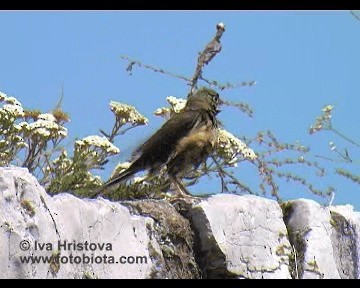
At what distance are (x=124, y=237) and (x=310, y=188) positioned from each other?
1.93 m

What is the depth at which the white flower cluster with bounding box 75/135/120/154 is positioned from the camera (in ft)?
18.4

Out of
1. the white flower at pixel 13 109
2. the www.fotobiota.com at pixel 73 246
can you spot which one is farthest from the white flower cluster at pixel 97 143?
the www.fotobiota.com at pixel 73 246

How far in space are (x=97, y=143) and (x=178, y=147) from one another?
26.1 inches

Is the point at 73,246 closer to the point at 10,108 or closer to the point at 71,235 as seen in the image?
the point at 71,235

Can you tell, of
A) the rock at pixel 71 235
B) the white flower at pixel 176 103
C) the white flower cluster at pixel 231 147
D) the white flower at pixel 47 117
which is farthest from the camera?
the white flower at pixel 176 103

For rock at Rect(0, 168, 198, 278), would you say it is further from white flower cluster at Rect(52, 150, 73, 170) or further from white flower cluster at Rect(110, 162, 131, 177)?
white flower cluster at Rect(110, 162, 131, 177)

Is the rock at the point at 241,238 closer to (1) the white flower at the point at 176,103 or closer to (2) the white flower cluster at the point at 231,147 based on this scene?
(2) the white flower cluster at the point at 231,147

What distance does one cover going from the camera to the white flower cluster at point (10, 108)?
5.49m

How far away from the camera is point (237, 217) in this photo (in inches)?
225

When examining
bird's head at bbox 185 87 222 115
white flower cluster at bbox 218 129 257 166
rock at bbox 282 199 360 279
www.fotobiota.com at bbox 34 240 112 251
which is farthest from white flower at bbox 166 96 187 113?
www.fotobiota.com at bbox 34 240 112 251

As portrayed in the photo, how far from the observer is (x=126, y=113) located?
5969mm

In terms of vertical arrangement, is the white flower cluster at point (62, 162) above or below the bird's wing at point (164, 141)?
below

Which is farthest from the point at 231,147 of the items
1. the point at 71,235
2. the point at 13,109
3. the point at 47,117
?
the point at 71,235

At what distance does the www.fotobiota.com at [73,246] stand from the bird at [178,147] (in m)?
0.91
